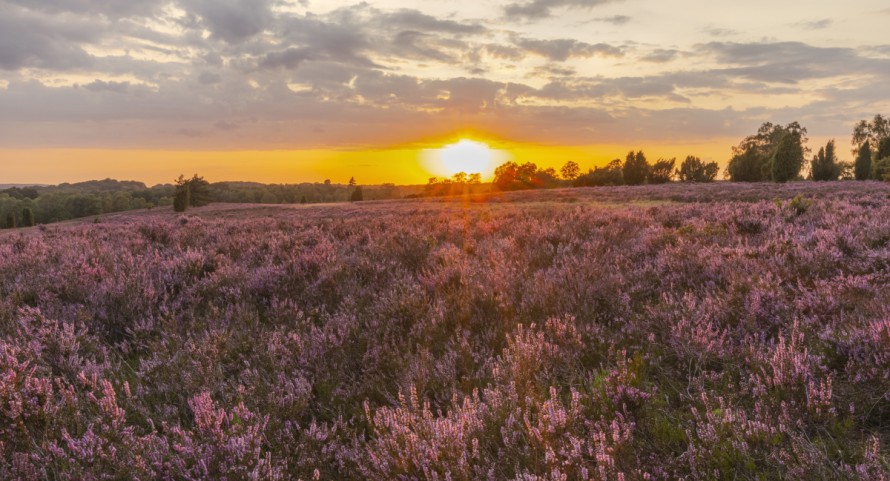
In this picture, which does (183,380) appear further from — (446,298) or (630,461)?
(630,461)

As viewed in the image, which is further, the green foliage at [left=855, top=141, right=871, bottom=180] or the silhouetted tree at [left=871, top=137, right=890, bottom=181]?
the green foliage at [left=855, top=141, right=871, bottom=180]

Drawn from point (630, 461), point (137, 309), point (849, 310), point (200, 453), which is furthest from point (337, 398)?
point (849, 310)

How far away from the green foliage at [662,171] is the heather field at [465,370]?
70623 mm

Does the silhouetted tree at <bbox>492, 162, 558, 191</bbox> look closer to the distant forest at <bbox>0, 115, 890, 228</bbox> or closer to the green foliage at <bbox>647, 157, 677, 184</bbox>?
the distant forest at <bbox>0, 115, 890, 228</bbox>

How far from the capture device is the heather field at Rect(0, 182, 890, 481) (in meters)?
1.83

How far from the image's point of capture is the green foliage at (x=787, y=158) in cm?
4688

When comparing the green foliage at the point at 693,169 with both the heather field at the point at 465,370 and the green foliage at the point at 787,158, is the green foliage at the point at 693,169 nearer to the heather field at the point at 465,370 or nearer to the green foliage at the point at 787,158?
the green foliage at the point at 787,158

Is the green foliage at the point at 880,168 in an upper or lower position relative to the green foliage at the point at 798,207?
upper

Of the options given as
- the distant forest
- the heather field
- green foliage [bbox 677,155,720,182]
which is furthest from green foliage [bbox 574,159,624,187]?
the heather field

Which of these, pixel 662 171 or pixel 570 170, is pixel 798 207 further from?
pixel 570 170

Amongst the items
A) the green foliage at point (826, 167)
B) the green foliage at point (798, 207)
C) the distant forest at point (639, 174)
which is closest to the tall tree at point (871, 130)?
the distant forest at point (639, 174)

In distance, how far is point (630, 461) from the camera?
5.84 feet

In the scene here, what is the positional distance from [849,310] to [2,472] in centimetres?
477

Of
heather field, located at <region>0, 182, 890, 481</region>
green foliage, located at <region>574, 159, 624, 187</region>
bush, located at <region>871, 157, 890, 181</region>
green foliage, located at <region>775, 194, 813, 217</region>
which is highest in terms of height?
green foliage, located at <region>574, 159, 624, 187</region>
